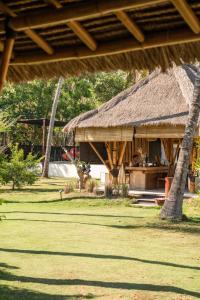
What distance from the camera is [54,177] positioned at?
101 feet

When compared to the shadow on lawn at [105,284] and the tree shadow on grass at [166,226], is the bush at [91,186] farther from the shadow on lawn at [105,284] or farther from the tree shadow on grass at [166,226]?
the shadow on lawn at [105,284]

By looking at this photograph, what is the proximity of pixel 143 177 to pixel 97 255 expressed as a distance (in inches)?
418

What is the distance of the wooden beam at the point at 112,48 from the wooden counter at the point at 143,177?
1403 centimetres

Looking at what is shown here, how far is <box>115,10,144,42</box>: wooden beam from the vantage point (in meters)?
3.98

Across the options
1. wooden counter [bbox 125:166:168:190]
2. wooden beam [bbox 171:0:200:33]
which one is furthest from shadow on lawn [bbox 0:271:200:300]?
wooden counter [bbox 125:166:168:190]

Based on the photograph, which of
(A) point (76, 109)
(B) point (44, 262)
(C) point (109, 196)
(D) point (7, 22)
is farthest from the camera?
(A) point (76, 109)

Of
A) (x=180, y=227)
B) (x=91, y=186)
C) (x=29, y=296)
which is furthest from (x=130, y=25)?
(x=91, y=186)

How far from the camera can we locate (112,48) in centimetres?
442

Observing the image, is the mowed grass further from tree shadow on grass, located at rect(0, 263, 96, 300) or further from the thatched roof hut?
the thatched roof hut

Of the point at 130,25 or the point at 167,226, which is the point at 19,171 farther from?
the point at 130,25

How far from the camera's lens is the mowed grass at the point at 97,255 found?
6.22m

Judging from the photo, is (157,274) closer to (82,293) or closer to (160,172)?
(82,293)

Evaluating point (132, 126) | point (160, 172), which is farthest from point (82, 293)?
point (160, 172)

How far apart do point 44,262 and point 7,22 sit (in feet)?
14.0
